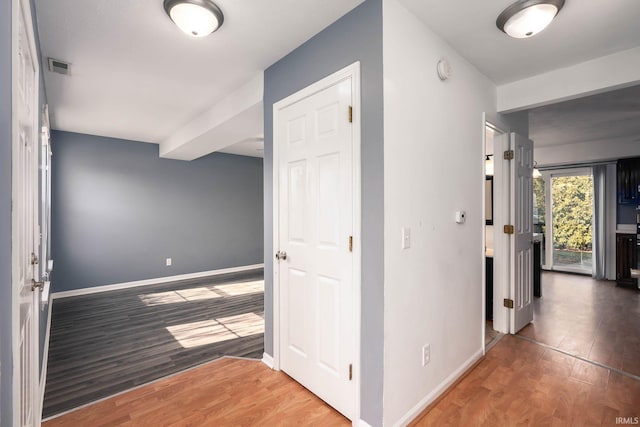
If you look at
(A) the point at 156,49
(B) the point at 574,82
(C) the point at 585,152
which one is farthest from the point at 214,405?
(C) the point at 585,152

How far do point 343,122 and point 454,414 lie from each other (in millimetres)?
1936

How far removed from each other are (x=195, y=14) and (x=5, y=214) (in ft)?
4.57

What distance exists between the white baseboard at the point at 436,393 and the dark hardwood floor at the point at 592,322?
1.02m

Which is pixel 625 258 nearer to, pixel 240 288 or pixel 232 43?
pixel 240 288

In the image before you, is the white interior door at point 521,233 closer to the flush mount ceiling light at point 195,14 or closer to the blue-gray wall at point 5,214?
the flush mount ceiling light at point 195,14

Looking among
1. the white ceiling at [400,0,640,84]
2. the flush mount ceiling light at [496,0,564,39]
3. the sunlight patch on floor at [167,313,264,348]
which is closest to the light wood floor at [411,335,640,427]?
the sunlight patch on floor at [167,313,264,348]

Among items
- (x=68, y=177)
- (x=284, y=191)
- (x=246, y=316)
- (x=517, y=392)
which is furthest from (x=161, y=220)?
(x=517, y=392)

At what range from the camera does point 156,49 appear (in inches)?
91.8

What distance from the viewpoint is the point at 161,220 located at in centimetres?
577

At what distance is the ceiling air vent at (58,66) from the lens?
2.48 metres

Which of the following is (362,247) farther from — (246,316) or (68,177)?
(68,177)

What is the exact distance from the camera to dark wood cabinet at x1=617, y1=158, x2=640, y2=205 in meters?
5.25

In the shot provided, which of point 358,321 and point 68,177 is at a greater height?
point 68,177

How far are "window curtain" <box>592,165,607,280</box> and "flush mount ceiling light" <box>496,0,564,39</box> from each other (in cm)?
554
